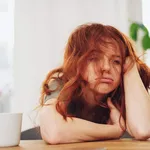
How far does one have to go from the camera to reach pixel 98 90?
1.08m

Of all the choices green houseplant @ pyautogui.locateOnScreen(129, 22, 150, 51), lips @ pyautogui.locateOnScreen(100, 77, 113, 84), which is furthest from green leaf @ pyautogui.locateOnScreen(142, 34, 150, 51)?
lips @ pyautogui.locateOnScreen(100, 77, 113, 84)

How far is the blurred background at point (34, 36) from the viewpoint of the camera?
2332 mm

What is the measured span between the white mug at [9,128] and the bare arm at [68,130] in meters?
0.10

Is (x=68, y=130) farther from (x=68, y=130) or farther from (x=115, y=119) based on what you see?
(x=115, y=119)

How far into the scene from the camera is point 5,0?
242 cm

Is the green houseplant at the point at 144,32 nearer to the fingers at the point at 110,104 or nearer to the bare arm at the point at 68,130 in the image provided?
the fingers at the point at 110,104

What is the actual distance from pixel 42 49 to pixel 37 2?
35cm

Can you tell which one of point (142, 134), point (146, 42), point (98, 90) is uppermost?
point (146, 42)

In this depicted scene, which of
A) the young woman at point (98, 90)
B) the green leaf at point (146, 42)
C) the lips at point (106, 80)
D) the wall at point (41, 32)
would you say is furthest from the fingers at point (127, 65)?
the wall at point (41, 32)

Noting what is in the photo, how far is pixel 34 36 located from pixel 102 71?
4.63 ft

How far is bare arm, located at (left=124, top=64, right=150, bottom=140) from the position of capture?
1.01 meters

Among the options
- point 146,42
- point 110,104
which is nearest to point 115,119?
point 110,104

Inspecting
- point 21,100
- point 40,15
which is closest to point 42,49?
point 40,15

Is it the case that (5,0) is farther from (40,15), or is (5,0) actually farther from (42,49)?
(42,49)
